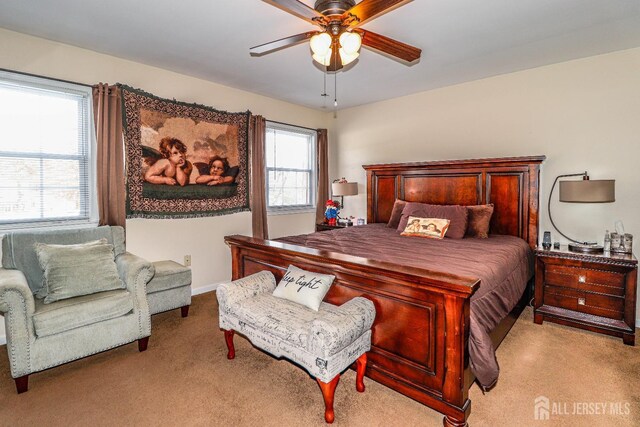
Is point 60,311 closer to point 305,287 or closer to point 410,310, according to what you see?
point 305,287

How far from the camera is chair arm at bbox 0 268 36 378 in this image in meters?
2.03

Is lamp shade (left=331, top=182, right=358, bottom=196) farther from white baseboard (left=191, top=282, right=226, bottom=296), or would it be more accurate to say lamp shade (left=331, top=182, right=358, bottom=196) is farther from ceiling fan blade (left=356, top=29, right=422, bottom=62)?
ceiling fan blade (left=356, top=29, right=422, bottom=62)

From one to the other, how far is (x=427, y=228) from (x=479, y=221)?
0.57 metres

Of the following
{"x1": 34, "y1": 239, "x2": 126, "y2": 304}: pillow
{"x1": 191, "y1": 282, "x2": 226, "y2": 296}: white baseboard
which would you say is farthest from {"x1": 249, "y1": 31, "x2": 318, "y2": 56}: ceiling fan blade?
{"x1": 191, "y1": 282, "x2": 226, "y2": 296}: white baseboard

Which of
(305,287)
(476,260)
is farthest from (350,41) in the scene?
(476,260)

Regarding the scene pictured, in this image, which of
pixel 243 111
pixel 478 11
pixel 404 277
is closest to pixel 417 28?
pixel 478 11

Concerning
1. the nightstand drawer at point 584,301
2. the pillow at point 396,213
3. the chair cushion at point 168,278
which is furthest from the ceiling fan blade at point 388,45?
the chair cushion at point 168,278

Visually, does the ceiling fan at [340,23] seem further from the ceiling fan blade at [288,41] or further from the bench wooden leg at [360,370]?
the bench wooden leg at [360,370]

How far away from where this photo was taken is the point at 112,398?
6.68ft

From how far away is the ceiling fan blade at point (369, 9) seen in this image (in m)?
1.72

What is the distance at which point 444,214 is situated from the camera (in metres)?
3.65

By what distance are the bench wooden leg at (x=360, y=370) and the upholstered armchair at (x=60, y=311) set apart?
5.51ft

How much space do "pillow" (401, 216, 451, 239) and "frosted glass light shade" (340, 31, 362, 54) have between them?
2060mm

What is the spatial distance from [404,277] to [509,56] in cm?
271
